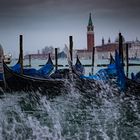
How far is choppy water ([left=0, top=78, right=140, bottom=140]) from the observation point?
3.70 m

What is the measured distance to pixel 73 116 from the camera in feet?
15.5

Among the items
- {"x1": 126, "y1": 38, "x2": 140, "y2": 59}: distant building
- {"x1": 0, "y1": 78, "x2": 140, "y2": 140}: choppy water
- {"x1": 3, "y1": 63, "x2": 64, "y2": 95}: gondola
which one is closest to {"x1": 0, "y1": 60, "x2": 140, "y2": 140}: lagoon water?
{"x1": 0, "y1": 78, "x2": 140, "y2": 140}: choppy water

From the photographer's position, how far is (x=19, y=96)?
6.54 meters

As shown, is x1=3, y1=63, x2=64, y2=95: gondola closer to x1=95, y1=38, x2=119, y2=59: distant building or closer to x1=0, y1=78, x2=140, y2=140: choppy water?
x1=0, y1=78, x2=140, y2=140: choppy water

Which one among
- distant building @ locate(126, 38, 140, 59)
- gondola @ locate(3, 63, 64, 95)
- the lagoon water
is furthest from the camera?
distant building @ locate(126, 38, 140, 59)

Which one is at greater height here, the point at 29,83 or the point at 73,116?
the point at 29,83

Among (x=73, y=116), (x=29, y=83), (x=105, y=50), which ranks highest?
(x=29, y=83)

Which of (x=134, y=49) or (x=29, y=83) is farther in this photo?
(x=134, y=49)

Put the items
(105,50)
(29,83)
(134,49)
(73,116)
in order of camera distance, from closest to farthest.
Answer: (73,116) → (29,83) → (134,49) → (105,50)

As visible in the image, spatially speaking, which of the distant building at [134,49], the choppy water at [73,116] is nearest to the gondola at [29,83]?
the choppy water at [73,116]

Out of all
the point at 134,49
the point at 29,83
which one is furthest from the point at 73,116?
the point at 134,49

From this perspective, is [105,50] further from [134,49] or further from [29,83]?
[29,83]

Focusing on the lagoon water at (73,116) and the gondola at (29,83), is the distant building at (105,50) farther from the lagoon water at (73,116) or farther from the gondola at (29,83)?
the lagoon water at (73,116)

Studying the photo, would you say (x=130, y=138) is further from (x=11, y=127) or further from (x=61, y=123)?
(x=11, y=127)
